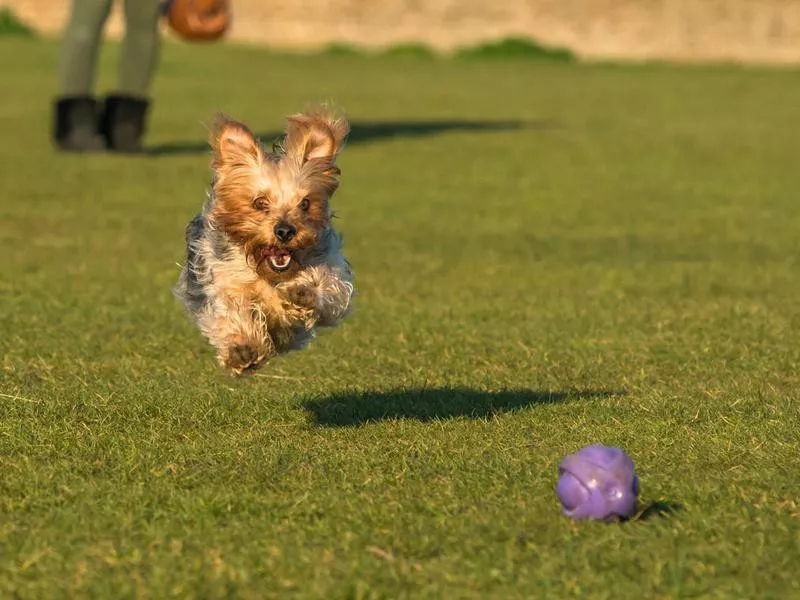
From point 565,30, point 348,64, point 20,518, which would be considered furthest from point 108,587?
point 565,30

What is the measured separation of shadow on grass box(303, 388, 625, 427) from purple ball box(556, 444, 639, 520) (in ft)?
5.27

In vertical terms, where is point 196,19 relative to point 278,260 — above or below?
below

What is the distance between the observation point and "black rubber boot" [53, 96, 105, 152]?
16469mm

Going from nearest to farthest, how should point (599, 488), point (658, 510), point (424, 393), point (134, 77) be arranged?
point (599, 488) < point (658, 510) < point (424, 393) < point (134, 77)

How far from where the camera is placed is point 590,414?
7090mm

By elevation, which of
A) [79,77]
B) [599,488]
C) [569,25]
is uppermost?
[599,488]

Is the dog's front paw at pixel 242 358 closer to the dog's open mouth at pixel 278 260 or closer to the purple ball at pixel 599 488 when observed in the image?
the dog's open mouth at pixel 278 260

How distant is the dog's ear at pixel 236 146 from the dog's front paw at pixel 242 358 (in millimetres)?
788

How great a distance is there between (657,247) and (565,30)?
2620 cm

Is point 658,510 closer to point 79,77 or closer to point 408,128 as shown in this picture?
point 79,77

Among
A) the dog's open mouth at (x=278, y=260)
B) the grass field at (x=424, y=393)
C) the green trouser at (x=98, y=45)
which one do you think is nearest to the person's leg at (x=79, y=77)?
the green trouser at (x=98, y=45)

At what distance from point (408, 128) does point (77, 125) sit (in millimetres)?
5221

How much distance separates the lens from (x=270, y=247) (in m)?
6.54

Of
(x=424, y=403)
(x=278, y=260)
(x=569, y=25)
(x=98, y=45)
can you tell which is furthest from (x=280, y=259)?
(x=569, y=25)
